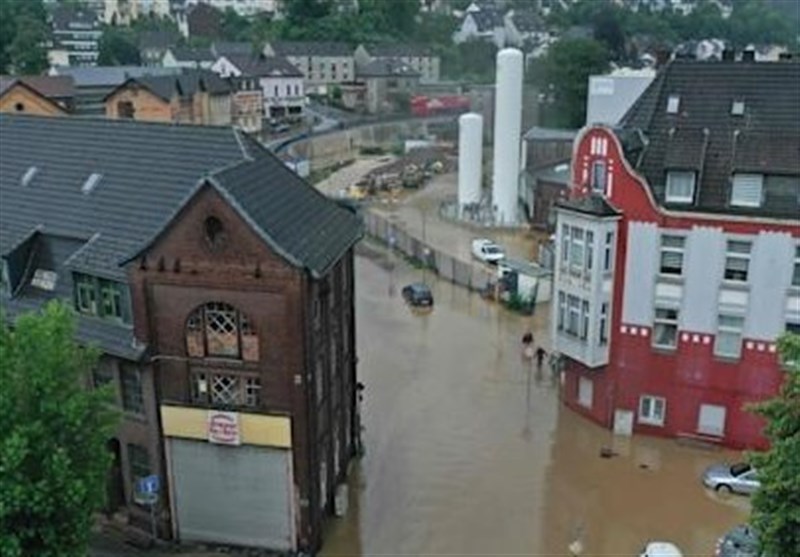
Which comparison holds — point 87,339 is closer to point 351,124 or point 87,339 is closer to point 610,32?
point 351,124

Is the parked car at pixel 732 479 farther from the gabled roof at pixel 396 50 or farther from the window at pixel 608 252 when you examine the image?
the gabled roof at pixel 396 50

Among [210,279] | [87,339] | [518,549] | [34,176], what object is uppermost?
[34,176]

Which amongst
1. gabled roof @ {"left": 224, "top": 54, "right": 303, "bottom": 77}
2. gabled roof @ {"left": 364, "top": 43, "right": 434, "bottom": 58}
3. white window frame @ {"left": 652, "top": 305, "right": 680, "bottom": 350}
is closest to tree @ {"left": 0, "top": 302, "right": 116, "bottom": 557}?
white window frame @ {"left": 652, "top": 305, "right": 680, "bottom": 350}

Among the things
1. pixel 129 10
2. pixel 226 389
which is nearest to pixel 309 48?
pixel 129 10

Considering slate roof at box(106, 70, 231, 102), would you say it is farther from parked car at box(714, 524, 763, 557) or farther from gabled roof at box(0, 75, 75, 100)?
parked car at box(714, 524, 763, 557)

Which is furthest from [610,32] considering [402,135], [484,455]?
[484,455]

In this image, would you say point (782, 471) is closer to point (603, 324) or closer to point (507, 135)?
point (603, 324)
